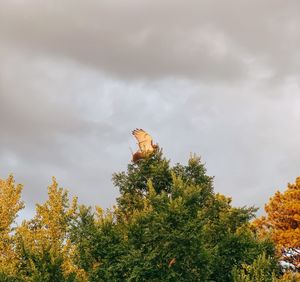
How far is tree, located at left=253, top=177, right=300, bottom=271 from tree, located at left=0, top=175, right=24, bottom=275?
2355cm

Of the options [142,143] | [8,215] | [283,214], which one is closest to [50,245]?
[8,215]

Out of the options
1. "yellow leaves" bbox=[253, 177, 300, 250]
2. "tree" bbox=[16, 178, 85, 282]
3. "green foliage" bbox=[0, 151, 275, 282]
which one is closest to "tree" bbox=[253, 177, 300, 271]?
"yellow leaves" bbox=[253, 177, 300, 250]

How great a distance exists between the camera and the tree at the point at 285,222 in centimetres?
5466

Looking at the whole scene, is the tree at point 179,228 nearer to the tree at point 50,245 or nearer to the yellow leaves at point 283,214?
the tree at point 50,245

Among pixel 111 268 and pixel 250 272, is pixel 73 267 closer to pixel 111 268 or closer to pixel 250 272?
pixel 111 268

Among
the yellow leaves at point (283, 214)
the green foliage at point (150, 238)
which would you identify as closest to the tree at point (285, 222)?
the yellow leaves at point (283, 214)

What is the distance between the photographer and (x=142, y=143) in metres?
45.7

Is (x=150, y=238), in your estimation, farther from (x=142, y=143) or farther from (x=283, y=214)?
(x=283, y=214)

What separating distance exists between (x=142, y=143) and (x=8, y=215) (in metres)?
11.2

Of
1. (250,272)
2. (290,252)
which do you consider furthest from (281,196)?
(250,272)

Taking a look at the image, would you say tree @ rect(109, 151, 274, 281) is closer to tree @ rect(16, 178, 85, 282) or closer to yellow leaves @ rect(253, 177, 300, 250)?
tree @ rect(16, 178, 85, 282)

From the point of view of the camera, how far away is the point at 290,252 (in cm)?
5575

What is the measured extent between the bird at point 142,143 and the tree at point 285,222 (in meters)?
15.8

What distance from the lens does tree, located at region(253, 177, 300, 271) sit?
54.7 metres
